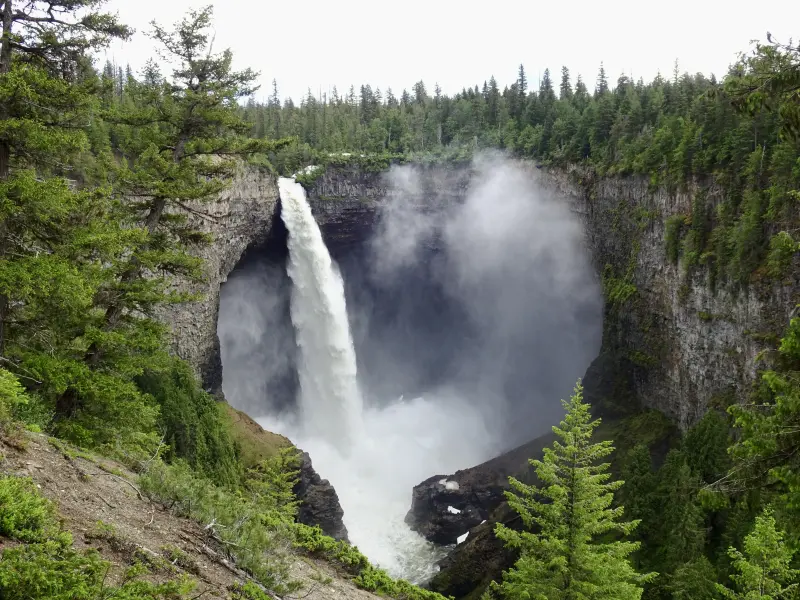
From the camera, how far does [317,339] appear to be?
138ft

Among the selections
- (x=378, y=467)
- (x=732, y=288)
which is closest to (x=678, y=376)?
(x=732, y=288)

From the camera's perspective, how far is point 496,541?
2759 centimetres

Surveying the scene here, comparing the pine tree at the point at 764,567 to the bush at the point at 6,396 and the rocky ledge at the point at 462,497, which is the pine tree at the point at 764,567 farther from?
the rocky ledge at the point at 462,497

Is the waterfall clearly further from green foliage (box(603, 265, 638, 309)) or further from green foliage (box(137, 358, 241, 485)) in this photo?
green foliage (box(603, 265, 638, 309))

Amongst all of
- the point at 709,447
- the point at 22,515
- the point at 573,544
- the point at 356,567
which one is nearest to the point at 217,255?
the point at 356,567

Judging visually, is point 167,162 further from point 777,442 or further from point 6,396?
point 777,442

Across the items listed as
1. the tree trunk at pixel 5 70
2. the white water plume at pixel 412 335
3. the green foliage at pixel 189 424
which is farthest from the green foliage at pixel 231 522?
the white water plume at pixel 412 335

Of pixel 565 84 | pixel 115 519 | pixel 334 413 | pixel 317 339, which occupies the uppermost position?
pixel 565 84

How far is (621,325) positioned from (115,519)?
3370cm

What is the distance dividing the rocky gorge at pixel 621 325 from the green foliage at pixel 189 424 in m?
Result: 6.38

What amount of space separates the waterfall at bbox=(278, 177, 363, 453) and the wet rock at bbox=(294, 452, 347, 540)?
35.0 ft

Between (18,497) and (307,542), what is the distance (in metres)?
7.04

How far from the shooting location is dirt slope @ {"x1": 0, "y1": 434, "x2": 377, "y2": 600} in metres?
6.39

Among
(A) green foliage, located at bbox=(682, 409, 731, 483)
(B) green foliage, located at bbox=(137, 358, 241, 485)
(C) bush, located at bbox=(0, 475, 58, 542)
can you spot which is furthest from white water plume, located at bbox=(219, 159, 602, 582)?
(C) bush, located at bbox=(0, 475, 58, 542)
